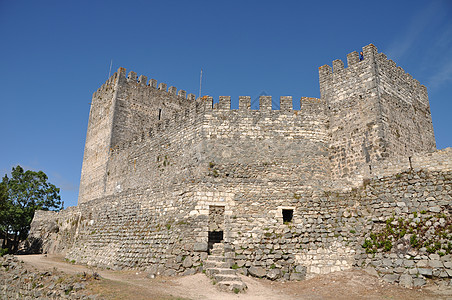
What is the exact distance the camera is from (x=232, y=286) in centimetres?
Result: 1010

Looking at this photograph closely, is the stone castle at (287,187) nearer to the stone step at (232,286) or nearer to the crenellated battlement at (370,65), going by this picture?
the crenellated battlement at (370,65)

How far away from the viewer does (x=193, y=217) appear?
44.0 ft

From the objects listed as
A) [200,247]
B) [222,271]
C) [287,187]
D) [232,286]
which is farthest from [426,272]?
[200,247]

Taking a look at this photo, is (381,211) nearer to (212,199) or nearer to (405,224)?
(405,224)

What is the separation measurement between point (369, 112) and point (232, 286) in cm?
962

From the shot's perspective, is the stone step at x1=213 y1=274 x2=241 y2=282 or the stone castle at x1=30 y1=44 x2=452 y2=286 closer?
the stone step at x1=213 y1=274 x2=241 y2=282

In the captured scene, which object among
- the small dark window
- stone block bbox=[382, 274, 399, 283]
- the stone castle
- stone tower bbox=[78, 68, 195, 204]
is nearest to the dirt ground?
stone block bbox=[382, 274, 399, 283]

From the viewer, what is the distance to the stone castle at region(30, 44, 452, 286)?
38.3 ft

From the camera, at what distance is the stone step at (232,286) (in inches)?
395

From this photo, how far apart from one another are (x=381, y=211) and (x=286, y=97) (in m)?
6.91

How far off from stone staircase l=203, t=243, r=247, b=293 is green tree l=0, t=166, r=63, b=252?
23.2 metres

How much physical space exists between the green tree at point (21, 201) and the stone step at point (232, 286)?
81.2ft

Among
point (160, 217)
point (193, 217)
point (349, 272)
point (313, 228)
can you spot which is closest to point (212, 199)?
point (193, 217)

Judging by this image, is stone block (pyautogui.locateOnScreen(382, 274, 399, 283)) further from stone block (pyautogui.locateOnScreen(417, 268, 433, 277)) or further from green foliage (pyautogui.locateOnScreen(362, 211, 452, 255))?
green foliage (pyautogui.locateOnScreen(362, 211, 452, 255))
